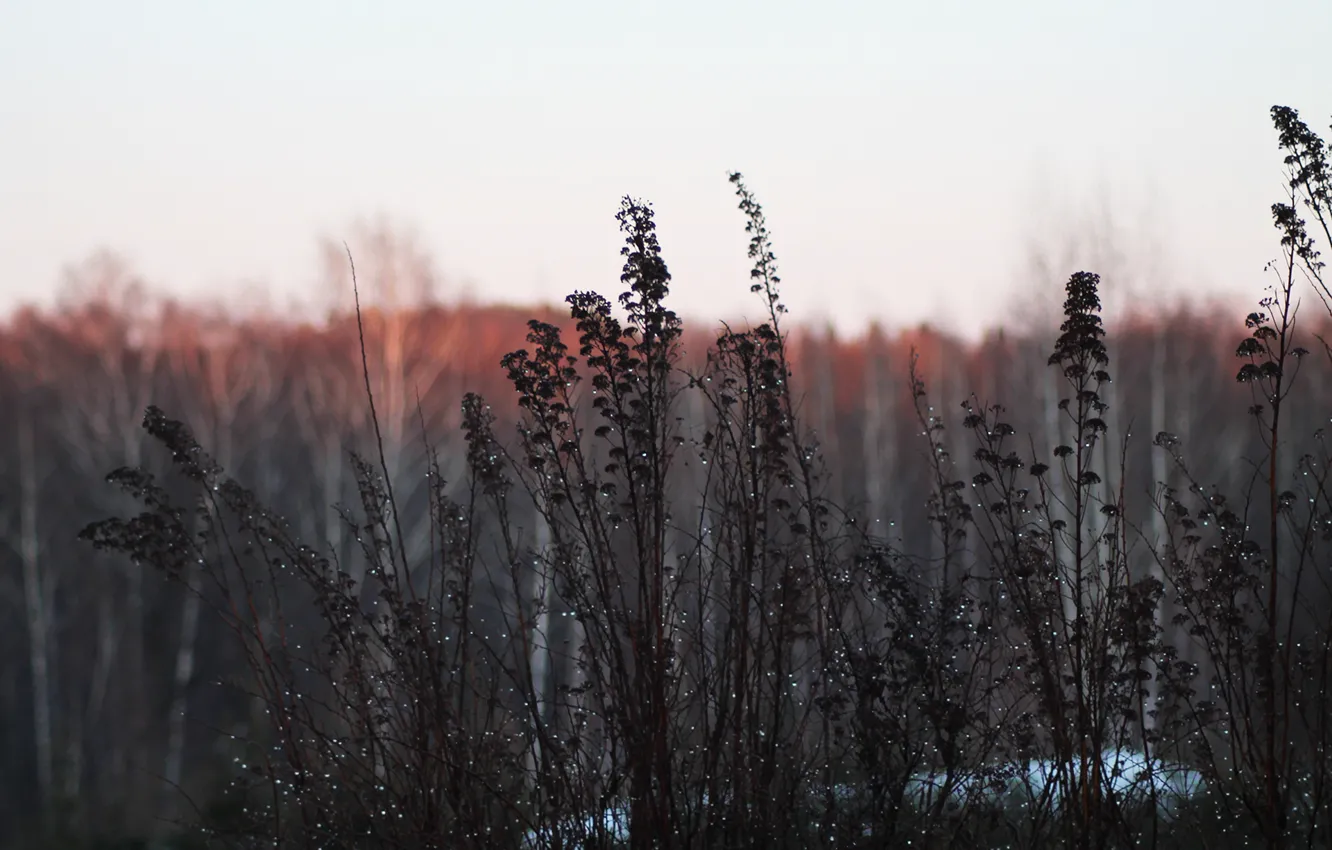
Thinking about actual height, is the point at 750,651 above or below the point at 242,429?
below

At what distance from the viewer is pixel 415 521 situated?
761 inches

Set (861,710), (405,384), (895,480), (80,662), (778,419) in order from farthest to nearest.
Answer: (895,480) < (80,662) < (405,384) < (778,419) < (861,710)

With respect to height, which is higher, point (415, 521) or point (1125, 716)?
point (415, 521)

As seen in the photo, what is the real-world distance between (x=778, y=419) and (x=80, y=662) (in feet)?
60.2

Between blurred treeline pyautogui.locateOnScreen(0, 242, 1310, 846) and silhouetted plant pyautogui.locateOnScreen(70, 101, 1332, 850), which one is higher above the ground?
blurred treeline pyautogui.locateOnScreen(0, 242, 1310, 846)

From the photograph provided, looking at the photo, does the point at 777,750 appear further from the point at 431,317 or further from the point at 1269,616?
the point at 431,317

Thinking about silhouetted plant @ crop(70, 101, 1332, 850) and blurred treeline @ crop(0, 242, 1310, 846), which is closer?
silhouetted plant @ crop(70, 101, 1332, 850)

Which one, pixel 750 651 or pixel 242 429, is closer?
pixel 750 651

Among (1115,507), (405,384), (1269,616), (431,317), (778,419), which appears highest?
(431,317)

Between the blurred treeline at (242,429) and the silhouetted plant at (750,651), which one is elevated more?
the blurred treeline at (242,429)

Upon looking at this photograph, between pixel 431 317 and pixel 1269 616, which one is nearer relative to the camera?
pixel 1269 616

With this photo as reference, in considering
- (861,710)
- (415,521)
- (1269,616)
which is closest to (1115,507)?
(1269,616)

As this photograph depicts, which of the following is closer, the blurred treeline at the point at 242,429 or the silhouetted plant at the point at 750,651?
the silhouetted plant at the point at 750,651

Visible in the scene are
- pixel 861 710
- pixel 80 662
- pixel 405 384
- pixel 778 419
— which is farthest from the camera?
pixel 80 662
